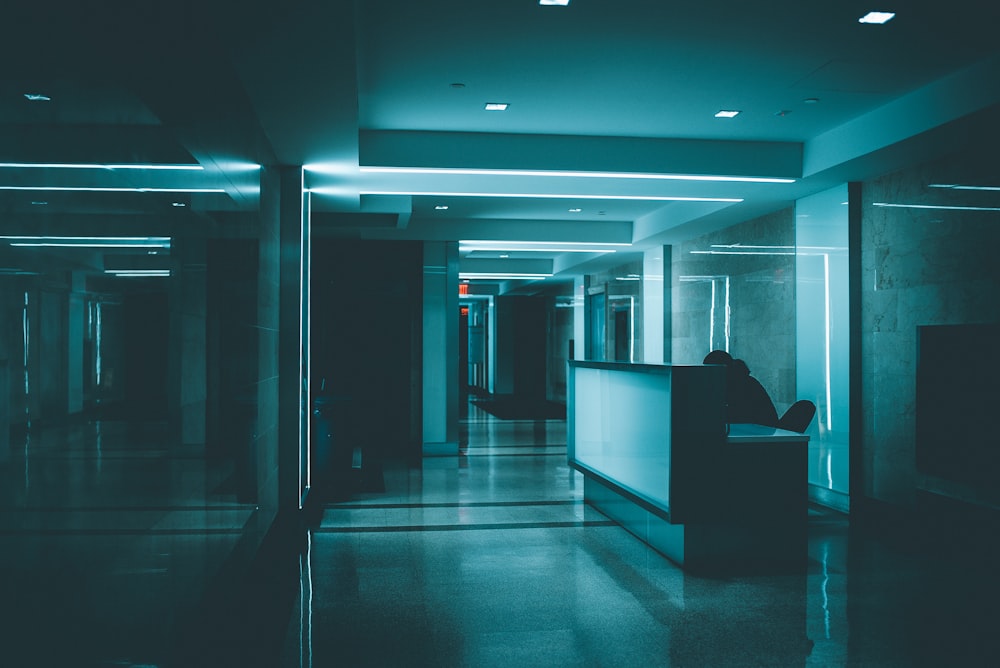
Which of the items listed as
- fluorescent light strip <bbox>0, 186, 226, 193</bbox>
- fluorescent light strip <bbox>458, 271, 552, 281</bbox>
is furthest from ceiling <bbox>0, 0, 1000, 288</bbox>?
fluorescent light strip <bbox>458, 271, 552, 281</bbox>

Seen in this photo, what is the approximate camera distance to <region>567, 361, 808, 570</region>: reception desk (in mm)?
5395

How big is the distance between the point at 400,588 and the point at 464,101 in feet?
12.3

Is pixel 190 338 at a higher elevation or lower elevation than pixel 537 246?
lower

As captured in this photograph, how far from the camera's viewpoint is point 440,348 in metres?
11.8

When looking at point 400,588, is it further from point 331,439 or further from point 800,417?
point 331,439

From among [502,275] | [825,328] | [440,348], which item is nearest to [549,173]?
[825,328]

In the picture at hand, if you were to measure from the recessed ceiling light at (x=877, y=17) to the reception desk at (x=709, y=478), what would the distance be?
2.35 metres

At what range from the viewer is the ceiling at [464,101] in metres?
2.35

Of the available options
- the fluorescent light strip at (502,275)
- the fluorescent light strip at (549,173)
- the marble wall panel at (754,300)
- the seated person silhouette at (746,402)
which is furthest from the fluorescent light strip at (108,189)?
the fluorescent light strip at (502,275)

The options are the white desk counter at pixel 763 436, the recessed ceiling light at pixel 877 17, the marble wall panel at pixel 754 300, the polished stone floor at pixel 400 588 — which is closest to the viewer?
the polished stone floor at pixel 400 588

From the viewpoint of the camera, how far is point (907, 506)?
6844 mm

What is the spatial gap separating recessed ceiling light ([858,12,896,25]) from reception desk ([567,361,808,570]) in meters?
2.35

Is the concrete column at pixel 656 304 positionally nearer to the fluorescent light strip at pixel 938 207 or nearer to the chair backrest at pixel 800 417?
the chair backrest at pixel 800 417

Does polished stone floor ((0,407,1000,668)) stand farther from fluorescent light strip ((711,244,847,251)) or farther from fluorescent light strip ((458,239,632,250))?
fluorescent light strip ((458,239,632,250))
